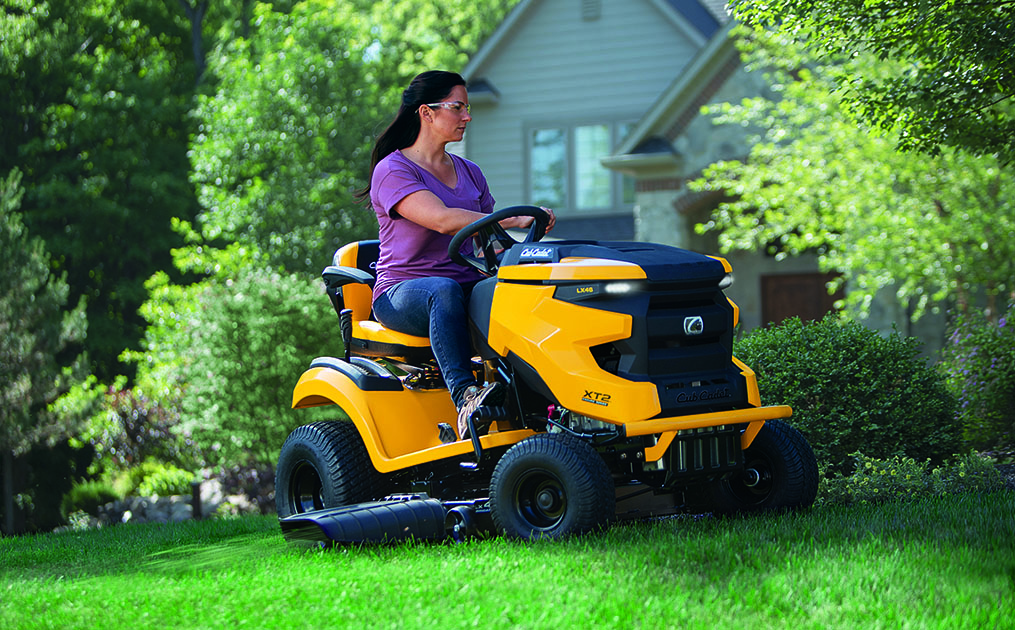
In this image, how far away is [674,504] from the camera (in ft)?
17.0

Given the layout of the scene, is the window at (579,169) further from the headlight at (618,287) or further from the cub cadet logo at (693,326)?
the headlight at (618,287)

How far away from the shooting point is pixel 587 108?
66.5ft

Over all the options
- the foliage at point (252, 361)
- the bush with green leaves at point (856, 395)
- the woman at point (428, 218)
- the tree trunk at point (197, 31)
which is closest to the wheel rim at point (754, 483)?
the woman at point (428, 218)

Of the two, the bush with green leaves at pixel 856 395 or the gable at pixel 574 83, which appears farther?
the gable at pixel 574 83

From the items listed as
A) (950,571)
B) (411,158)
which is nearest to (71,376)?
(411,158)

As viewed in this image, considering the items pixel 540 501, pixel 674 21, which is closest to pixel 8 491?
pixel 674 21

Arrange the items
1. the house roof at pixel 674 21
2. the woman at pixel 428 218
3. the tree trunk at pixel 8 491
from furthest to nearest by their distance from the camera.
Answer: the house roof at pixel 674 21 → the tree trunk at pixel 8 491 → the woman at pixel 428 218

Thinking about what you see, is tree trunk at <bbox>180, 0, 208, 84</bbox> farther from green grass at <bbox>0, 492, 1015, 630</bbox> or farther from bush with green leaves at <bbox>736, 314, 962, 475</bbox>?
green grass at <bbox>0, 492, 1015, 630</bbox>

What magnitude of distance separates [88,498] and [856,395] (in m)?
12.4

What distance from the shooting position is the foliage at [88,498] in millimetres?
16422

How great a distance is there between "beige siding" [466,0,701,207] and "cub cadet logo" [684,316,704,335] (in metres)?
15.7

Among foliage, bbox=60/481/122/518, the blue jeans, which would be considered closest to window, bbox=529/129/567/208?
foliage, bbox=60/481/122/518

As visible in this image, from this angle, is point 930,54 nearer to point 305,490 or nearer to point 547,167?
point 305,490

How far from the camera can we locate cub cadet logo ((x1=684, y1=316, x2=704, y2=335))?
469 cm
